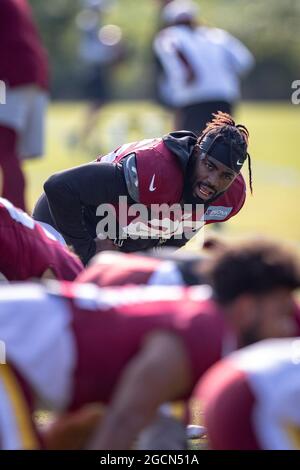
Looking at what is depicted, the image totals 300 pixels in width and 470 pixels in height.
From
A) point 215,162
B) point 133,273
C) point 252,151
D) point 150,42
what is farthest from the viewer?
point 150,42

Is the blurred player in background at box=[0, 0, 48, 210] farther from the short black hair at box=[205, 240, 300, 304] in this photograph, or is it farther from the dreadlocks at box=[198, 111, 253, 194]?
the short black hair at box=[205, 240, 300, 304]

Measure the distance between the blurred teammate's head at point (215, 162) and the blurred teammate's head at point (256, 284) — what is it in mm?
2087

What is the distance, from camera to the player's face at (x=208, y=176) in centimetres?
538

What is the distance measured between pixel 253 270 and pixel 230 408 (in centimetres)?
42

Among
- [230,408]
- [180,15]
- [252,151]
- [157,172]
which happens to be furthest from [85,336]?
[252,151]

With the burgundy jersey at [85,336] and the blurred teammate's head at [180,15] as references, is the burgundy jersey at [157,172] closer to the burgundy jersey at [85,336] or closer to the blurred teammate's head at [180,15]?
the burgundy jersey at [85,336]

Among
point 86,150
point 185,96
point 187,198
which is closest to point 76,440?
point 187,198

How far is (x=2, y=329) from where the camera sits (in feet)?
10.6

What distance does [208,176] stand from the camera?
17.7 ft

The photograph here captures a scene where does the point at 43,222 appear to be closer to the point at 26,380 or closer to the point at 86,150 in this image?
the point at 26,380

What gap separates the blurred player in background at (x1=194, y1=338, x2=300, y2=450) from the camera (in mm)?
3010

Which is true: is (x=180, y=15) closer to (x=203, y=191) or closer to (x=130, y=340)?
(x=203, y=191)

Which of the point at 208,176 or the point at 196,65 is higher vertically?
the point at 208,176

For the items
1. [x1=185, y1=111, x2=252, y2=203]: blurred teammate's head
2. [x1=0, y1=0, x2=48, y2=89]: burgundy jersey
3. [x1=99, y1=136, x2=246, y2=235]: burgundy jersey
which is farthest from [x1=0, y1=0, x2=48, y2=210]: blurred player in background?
[x1=185, y1=111, x2=252, y2=203]: blurred teammate's head
